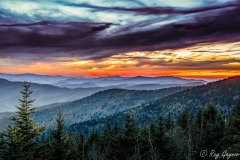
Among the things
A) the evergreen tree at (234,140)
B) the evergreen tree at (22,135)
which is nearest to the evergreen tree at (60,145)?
the evergreen tree at (22,135)

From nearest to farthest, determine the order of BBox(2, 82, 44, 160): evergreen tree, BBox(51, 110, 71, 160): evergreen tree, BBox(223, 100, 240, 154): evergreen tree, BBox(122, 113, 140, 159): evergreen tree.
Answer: BBox(223, 100, 240, 154): evergreen tree
BBox(2, 82, 44, 160): evergreen tree
BBox(51, 110, 71, 160): evergreen tree
BBox(122, 113, 140, 159): evergreen tree

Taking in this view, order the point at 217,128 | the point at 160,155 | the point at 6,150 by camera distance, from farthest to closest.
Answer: the point at 217,128 < the point at 160,155 < the point at 6,150

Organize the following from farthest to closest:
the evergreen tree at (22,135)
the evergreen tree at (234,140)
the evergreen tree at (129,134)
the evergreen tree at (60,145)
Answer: the evergreen tree at (129,134) < the evergreen tree at (60,145) < the evergreen tree at (22,135) < the evergreen tree at (234,140)

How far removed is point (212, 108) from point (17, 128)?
50109 mm

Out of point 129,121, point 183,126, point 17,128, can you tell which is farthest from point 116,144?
point 183,126

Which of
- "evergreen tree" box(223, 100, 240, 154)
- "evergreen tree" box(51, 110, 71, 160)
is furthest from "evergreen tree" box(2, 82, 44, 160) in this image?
"evergreen tree" box(223, 100, 240, 154)

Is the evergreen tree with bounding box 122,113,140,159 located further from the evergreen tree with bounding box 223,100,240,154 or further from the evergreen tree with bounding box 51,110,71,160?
the evergreen tree with bounding box 223,100,240,154

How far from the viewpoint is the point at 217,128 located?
112ft

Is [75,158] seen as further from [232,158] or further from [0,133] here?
[232,158]

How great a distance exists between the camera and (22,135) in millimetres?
20000

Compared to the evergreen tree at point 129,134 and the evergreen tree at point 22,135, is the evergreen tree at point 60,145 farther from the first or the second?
the evergreen tree at point 129,134

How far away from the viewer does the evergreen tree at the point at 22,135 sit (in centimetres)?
1905

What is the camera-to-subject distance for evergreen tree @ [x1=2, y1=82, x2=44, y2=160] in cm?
1905

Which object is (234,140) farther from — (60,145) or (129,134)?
(60,145)
